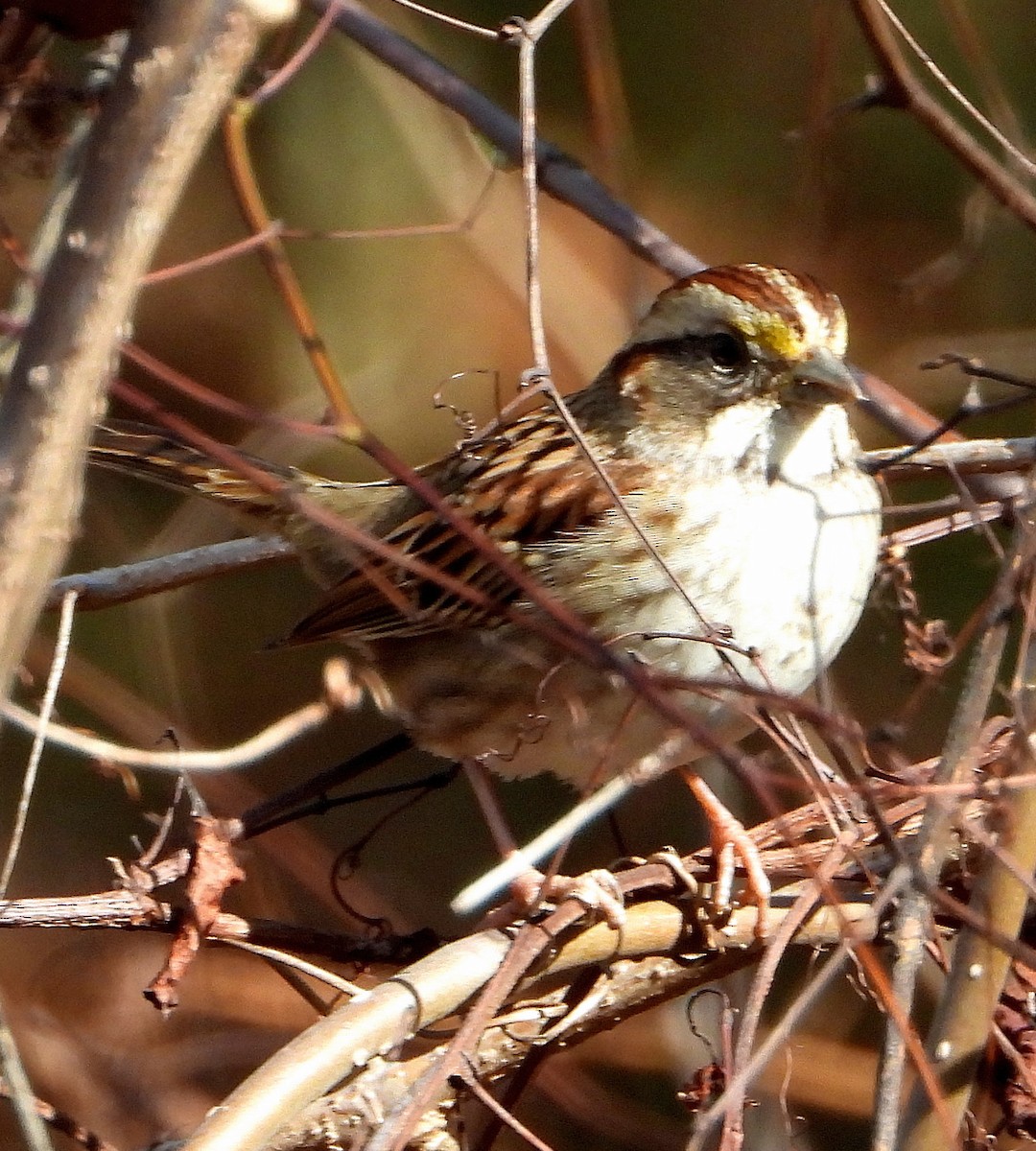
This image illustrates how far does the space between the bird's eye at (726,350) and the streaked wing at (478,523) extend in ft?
0.57

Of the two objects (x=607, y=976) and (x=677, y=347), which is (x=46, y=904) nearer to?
(x=607, y=976)

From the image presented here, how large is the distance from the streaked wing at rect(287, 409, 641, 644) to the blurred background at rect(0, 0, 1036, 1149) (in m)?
0.49

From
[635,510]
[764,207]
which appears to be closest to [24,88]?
[635,510]

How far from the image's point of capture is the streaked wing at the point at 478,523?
2.22 m

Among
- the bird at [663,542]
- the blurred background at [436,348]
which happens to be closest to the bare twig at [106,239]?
the bird at [663,542]

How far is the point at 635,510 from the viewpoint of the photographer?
2133 mm

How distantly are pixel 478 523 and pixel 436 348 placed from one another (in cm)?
155

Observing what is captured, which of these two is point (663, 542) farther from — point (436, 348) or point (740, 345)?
point (436, 348)

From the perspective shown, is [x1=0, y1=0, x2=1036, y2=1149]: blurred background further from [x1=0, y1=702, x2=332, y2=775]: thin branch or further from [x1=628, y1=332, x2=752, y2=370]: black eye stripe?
[x1=0, y1=702, x2=332, y2=775]: thin branch

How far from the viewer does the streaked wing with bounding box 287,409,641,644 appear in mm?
2223

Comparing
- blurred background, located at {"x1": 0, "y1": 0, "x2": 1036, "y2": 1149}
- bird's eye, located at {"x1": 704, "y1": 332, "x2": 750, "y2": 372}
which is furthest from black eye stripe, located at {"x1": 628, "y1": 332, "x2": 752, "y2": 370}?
blurred background, located at {"x1": 0, "y1": 0, "x2": 1036, "y2": 1149}

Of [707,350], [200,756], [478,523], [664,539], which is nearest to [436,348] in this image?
[478,523]

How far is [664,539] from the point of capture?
6.86 feet

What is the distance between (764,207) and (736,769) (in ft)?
9.41
